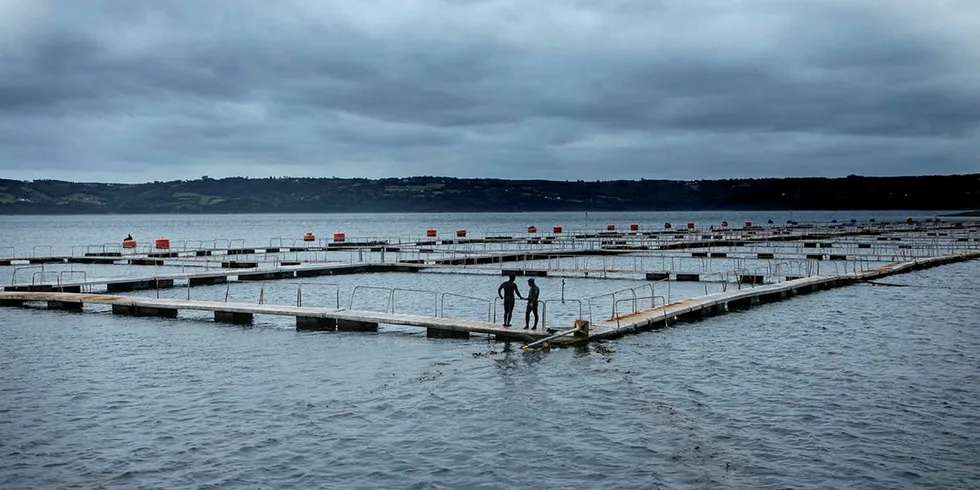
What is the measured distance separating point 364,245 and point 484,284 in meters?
44.5

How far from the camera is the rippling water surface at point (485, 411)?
17844 mm

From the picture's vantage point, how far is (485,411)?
74.7 ft

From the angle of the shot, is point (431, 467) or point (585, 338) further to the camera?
point (585, 338)

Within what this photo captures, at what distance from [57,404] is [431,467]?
12.1m

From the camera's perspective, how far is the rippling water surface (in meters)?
17.8

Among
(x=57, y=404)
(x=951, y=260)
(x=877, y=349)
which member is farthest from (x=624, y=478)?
(x=951, y=260)

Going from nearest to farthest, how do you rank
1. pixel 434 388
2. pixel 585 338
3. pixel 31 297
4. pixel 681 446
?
pixel 681 446
pixel 434 388
pixel 585 338
pixel 31 297

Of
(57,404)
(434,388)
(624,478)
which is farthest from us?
(434,388)

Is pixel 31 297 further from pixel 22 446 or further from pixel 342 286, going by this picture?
pixel 22 446

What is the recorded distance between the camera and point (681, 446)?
1945 centimetres

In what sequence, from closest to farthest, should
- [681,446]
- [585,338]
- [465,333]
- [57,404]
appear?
[681,446]
[57,404]
[585,338]
[465,333]

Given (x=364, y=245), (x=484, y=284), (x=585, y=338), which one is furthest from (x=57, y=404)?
(x=364, y=245)

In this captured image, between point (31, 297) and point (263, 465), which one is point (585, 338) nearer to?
point (263, 465)

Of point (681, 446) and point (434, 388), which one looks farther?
point (434, 388)
